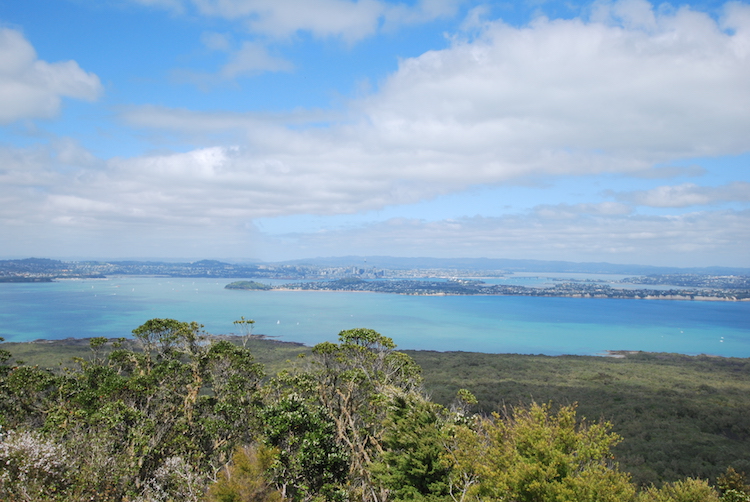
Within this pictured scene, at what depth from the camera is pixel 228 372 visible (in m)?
15.2

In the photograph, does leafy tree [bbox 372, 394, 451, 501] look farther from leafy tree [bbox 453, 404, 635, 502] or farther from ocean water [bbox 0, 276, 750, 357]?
ocean water [bbox 0, 276, 750, 357]

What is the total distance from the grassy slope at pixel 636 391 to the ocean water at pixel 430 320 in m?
14.2

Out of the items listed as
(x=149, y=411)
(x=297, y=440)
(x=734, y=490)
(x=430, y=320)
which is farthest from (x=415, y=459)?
(x=430, y=320)

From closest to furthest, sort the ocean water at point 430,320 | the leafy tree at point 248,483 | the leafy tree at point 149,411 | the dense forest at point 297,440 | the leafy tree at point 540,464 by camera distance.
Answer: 1. the leafy tree at point 540,464
2. the dense forest at point 297,440
3. the leafy tree at point 248,483
4. the leafy tree at point 149,411
5. the ocean water at point 430,320

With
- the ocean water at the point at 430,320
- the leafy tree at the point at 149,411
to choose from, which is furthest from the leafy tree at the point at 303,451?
the ocean water at the point at 430,320

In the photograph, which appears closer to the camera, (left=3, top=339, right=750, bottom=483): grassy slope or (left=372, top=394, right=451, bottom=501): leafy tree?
(left=372, top=394, right=451, bottom=501): leafy tree

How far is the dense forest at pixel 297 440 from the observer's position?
27.7ft

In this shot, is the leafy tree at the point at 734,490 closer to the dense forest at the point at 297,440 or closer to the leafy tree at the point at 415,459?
the dense forest at the point at 297,440

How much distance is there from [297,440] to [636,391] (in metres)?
32.0

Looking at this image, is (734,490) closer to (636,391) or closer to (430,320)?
(636,391)

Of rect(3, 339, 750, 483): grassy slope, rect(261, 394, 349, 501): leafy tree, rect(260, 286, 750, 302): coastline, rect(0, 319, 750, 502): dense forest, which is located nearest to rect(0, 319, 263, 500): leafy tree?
rect(0, 319, 750, 502): dense forest

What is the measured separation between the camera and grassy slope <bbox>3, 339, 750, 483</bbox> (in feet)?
61.3

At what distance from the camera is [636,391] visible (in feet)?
110

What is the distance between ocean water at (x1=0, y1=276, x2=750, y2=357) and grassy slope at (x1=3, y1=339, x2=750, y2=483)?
1423 cm
